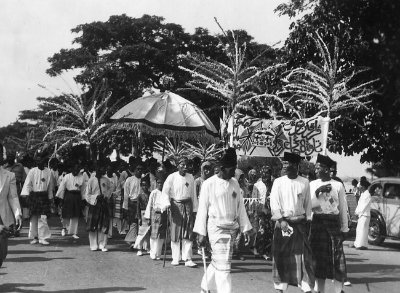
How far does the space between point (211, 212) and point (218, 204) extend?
0.45 ft

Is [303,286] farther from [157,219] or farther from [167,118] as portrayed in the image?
[167,118]

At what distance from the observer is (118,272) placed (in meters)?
9.17

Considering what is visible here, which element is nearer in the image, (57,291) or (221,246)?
(221,246)

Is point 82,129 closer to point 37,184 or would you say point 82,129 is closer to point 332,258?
point 37,184

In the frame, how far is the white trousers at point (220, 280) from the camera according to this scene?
6684 mm

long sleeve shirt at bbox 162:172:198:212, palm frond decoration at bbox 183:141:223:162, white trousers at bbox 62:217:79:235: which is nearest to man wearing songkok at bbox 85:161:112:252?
white trousers at bbox 62:217:79:235

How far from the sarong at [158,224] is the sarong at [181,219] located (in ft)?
1.41

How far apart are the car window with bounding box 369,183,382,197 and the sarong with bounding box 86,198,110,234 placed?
7.72 meters

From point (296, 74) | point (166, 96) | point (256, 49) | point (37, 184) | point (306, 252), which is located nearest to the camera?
point (306, 252)

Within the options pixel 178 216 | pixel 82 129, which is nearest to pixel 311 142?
pixel 178 216

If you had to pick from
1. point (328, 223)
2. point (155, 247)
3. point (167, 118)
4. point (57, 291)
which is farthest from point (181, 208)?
point (328, 223)

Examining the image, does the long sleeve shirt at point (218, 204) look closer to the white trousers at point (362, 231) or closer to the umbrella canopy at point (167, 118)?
the umbrella canopy at point (167, 118)

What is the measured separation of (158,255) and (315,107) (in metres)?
8.84

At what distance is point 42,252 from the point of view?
436 inches
